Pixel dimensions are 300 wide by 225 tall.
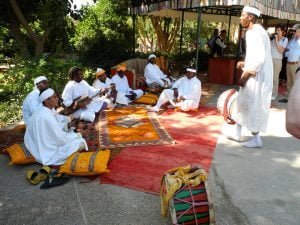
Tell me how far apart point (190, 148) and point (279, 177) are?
1453mm

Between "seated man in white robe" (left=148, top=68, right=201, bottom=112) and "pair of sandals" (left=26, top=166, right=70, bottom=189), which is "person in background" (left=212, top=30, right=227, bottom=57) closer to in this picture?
"seated man in white robe" (left=148, top=68, right=201, bottom=112)

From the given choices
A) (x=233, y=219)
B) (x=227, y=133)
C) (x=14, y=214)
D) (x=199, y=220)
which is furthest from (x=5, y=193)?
(x=227, y=133)

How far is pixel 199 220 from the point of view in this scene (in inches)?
121

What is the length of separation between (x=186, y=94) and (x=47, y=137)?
4075mm

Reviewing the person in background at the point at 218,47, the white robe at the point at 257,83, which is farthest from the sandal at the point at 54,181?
the person in background at the point at 218,47

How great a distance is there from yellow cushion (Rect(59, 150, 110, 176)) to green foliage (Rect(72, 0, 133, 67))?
292 inches

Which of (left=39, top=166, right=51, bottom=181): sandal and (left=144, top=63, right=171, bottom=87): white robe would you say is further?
(left=144, top=63, right=171, bottom=87): white robe

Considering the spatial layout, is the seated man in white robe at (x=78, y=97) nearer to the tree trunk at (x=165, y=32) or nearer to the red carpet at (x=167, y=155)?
the red carpet at (x=167, y=155)

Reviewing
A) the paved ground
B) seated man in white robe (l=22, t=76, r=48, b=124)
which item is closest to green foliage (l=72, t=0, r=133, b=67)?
seated man in white robe (l=22, t=76, r=48, b=124)

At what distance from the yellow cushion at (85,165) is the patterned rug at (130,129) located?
3.30 ft

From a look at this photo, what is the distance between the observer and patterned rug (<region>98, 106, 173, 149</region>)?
18.3 ft

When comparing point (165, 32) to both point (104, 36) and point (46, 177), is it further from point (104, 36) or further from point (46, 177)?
point (46, 177)

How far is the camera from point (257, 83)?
507 cm

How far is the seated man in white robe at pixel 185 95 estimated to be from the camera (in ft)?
24.8
